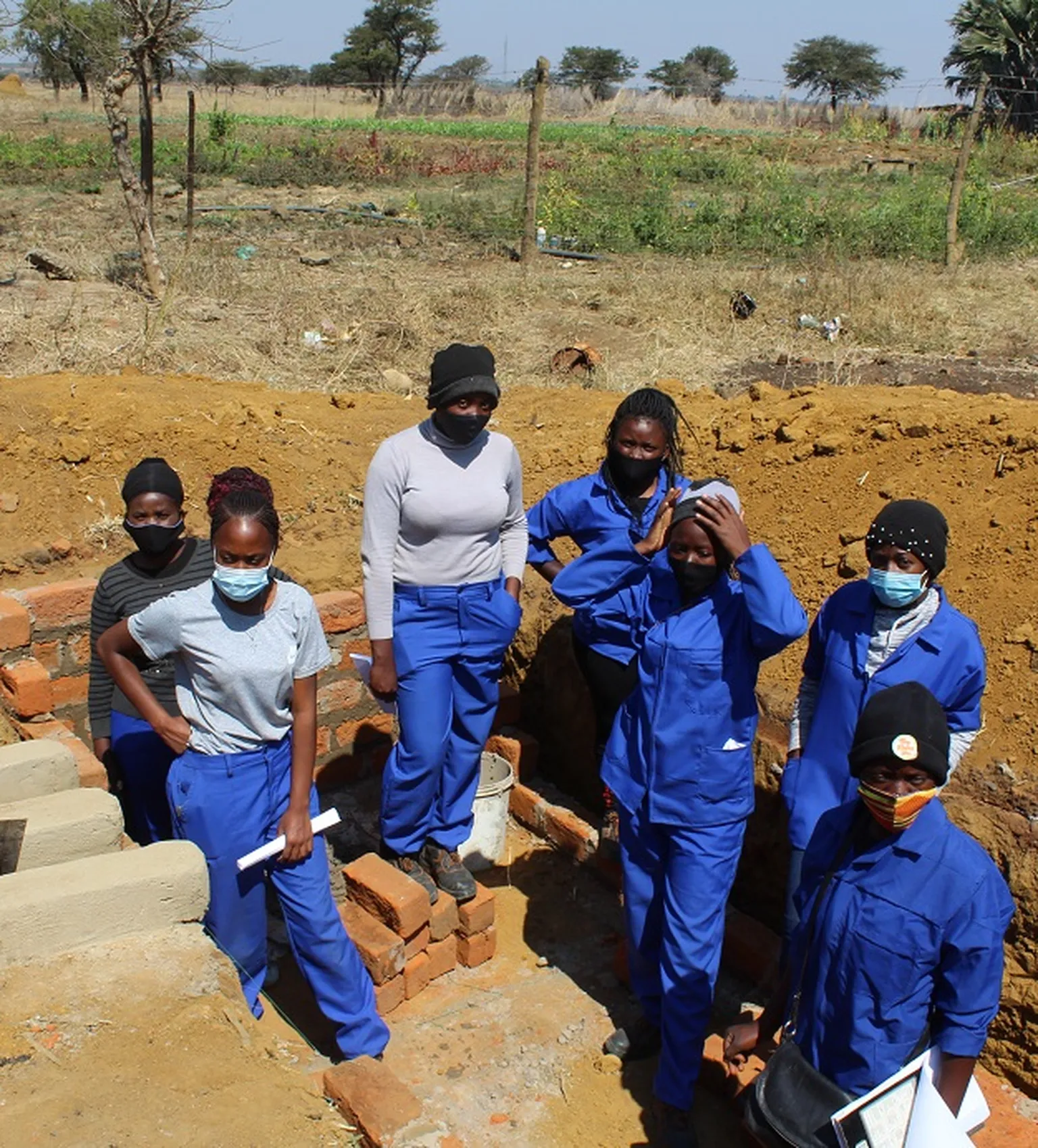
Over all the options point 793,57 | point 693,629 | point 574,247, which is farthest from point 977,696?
point 793,57

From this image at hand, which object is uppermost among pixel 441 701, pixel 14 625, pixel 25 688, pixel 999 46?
pixel 999 46

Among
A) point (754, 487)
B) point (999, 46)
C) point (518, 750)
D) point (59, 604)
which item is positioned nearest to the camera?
point (59, 604)

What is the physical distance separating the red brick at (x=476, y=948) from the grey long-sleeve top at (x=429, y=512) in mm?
1254

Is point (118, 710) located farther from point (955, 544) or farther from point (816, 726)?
point (955, 544)

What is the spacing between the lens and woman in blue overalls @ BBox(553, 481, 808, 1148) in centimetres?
317

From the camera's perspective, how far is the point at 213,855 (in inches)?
129

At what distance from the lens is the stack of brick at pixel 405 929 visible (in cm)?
394

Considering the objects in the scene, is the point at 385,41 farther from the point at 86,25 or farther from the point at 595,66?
the point at 86,25

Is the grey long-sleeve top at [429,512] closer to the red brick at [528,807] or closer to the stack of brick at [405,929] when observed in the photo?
the stack of brick at [405,929]

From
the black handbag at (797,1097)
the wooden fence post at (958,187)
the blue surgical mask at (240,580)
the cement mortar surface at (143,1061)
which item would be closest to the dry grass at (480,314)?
the wooden fence post at (958,187)

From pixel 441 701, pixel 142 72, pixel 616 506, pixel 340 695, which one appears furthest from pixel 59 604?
pixel 142 72

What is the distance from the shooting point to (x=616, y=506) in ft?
13.3

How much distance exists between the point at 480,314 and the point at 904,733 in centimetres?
1031

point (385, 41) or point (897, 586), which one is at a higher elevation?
point (385, 41)
